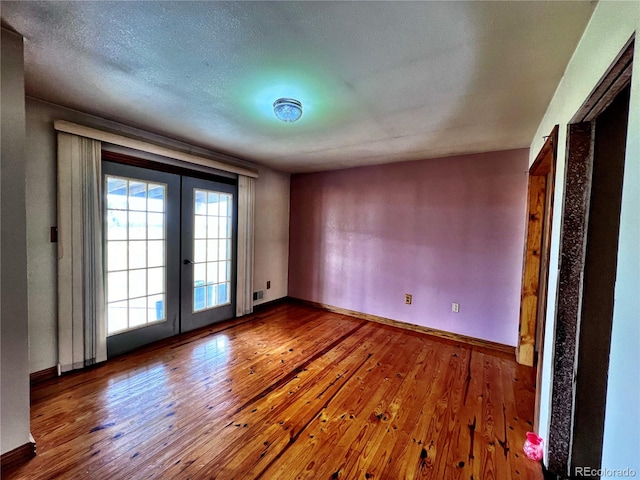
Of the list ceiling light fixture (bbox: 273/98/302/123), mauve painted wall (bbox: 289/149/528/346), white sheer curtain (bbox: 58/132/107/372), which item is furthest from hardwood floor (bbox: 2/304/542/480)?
ceiling light fixture (bbox: 273/98/302/123)

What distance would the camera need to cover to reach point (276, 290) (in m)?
4.64

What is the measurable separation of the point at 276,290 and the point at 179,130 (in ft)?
9.47

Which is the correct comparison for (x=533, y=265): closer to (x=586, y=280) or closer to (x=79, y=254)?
(x=586, y=280)

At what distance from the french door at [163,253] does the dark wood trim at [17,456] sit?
1.18m

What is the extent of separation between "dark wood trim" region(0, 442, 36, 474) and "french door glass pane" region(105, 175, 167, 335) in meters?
1.22

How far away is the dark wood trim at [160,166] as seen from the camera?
2.56 metres

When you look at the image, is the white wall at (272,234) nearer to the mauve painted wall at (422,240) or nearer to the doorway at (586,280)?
the mauve painted wall at (422,240)

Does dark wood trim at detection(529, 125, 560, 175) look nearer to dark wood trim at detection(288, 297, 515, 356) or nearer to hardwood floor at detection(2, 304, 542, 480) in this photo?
hardwood floor at detection(2, 304, 542, 480)

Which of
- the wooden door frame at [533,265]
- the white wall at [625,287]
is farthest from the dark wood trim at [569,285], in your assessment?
the wooden door frame at [533,265]

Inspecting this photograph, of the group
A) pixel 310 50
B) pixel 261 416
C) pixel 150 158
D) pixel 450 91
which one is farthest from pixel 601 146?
pixel 150 158

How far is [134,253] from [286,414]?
2.22 m

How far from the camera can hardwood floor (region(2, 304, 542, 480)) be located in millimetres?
1495

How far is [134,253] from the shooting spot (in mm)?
2771

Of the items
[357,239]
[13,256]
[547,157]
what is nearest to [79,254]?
[13,256]
